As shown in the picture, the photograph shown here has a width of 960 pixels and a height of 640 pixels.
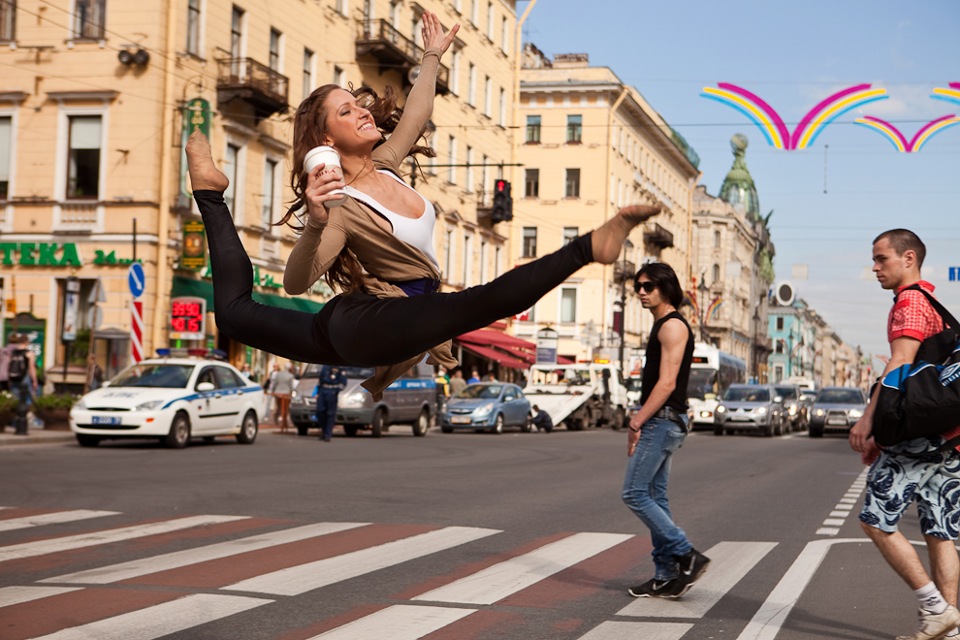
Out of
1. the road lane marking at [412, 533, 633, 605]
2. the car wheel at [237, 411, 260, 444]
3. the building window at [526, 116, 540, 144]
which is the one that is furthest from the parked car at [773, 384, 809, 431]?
the road lane marking at [412, 533, 633, 605]

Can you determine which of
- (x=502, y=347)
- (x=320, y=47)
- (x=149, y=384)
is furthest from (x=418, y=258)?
(x=502, y=347)

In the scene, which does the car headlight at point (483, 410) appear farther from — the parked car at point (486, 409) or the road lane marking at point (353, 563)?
the road lane marking at point (353, 563)

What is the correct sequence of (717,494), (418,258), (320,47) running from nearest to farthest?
(418,258) → (717,494) → (320,47)

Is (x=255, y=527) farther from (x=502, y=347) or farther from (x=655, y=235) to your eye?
(x=655, y=235)

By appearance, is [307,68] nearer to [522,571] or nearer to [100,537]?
[100,537]

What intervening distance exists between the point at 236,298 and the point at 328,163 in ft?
2.81

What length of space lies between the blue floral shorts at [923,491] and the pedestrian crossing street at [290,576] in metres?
0.99

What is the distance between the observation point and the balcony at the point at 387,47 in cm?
4291

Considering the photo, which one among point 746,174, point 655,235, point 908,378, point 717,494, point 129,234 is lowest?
point 717,494

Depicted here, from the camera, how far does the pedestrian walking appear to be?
27219mm

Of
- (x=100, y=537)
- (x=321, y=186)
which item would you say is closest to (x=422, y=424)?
(x=100, y=537)

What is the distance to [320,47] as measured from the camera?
1614 inches

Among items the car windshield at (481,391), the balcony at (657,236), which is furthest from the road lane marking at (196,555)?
the balcony at (657,236)

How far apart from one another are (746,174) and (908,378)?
135m
